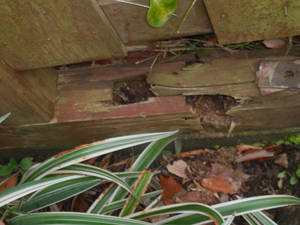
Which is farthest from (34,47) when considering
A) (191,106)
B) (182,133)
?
(182,133)

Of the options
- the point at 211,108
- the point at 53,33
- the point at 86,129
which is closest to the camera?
the point at 53,33

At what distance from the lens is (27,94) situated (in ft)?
4.66

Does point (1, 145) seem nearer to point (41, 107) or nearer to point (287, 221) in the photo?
point (41, 107)

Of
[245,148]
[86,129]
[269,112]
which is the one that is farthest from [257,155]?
[86,129]

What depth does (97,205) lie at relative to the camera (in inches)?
62.5

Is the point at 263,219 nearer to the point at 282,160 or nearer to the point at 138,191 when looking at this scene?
the point at 282,160

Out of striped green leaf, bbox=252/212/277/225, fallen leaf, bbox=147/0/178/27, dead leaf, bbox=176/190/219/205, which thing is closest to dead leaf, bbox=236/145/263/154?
dead leaf, bbox=176/190/219/205

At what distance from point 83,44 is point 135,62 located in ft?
1.10

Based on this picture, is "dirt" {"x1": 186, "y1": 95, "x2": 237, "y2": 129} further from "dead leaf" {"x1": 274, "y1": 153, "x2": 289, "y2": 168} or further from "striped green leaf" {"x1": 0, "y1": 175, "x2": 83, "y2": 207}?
"striped green leaf" {"x1": 0, "y1": 175, "x2": 83, "y2": 207}

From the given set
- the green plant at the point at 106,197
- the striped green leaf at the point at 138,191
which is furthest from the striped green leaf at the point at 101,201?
the striped green leaf at the point at 138,191

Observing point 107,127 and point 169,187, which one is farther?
point 169,187

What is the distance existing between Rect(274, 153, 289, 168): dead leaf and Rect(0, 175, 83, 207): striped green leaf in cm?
107

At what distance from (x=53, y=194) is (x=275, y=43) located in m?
1.23

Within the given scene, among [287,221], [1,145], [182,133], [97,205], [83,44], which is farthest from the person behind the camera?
[1,145]
